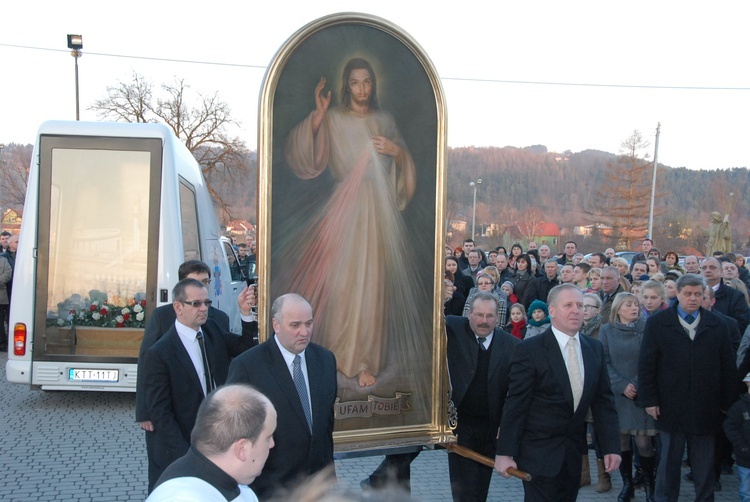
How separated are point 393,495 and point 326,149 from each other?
3574 mm

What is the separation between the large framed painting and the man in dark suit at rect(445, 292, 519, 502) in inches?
8.1

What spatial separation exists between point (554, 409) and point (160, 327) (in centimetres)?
276

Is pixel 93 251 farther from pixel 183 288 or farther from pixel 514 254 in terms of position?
pixel 514 254

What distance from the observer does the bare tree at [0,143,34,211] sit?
40.3 m

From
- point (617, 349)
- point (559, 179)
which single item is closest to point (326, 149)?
point (617, 349)

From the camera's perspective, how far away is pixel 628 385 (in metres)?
6.46

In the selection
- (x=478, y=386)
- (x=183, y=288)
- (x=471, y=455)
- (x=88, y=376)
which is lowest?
(x=88, y=376)

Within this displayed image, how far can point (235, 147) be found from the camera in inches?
1468

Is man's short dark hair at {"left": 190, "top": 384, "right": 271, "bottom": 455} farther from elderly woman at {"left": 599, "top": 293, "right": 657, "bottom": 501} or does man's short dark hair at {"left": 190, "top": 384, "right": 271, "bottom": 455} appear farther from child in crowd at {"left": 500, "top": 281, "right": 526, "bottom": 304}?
child in crowd at {"left": 500, "top": 281, "right": 526, "bottom": 304}

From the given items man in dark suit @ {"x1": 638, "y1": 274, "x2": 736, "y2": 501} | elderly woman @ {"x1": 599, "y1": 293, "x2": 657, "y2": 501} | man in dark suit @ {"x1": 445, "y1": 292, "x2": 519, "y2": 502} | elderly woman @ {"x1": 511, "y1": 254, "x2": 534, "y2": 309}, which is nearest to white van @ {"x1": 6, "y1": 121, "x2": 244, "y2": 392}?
elderly woman @ {"x1": 511, "y1": 254, "x2": 534, "y2": 309}

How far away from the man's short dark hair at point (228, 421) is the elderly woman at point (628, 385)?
4.80m

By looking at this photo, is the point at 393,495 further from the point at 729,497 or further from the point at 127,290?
Result: the point at 127,290

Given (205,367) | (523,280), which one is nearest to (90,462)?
(205,367)

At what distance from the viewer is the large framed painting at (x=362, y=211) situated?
4.86m
